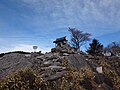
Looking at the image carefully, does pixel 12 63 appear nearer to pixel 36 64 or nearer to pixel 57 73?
pixel 36 64

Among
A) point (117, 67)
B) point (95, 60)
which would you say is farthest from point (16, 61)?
point (117, 67)

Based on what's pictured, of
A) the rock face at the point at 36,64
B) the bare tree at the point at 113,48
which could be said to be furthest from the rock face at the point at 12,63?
the bare tree at the point at 113,48

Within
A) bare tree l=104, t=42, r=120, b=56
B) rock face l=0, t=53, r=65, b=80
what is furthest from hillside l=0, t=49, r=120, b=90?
bare tree l=104, t=42, r=120, b=56

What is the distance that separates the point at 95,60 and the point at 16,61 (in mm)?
6290

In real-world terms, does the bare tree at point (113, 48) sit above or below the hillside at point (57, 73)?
above

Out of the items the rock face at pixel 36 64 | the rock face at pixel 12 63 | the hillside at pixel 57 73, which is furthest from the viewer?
the rock face at pixel 12 63

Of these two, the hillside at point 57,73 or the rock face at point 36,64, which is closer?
the hillside at point 57,73

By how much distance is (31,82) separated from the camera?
11.4 metres

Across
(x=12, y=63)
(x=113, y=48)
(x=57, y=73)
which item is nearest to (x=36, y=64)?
(x=12, y=63)

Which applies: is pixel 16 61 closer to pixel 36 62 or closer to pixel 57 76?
pixel 36 62

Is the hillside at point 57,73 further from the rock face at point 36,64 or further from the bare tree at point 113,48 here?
the bare tree at point 113,48

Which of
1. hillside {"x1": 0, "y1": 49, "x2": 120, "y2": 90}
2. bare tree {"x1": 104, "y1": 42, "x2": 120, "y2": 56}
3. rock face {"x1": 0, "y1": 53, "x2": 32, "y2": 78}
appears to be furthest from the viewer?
bare tree {"x1": 104, "y1": 42, "x2": 120, "y2": 56}

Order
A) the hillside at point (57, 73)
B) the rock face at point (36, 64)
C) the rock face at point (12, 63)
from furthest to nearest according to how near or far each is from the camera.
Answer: the rock face at point (12, 63)
the rock face at point (36, 64)
the hillside at point (57, 73)

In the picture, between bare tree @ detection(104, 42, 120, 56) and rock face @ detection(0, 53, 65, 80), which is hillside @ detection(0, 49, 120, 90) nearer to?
rock face @ detection(0, 53, 65, 80)
